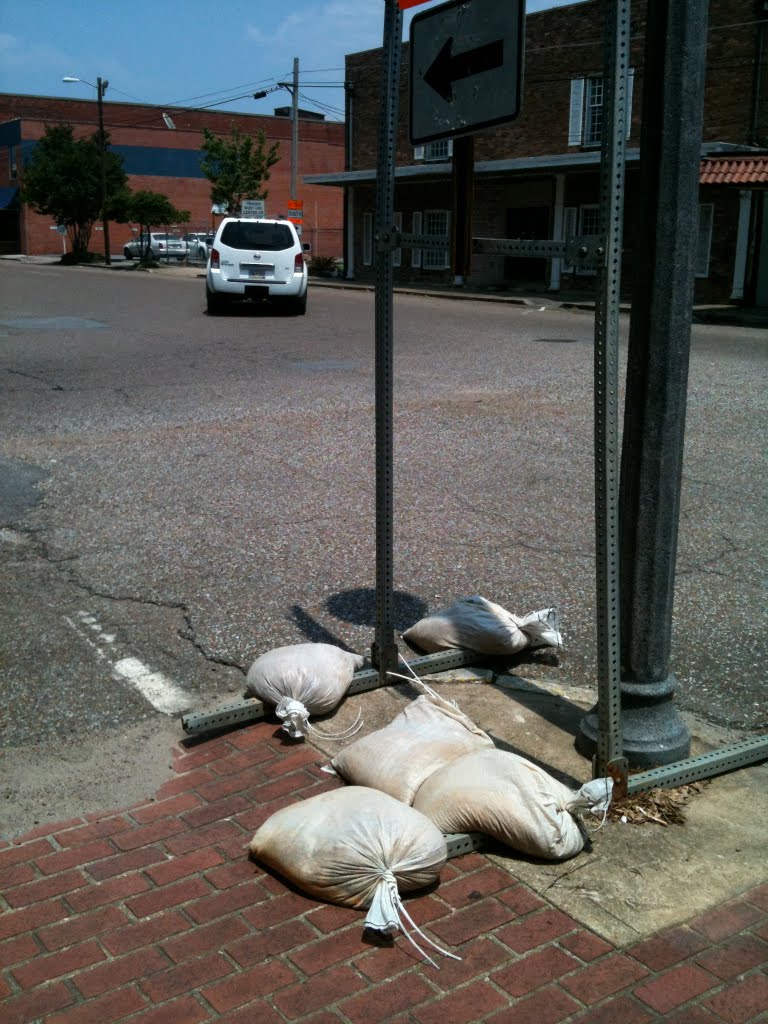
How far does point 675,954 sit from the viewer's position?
2693mm

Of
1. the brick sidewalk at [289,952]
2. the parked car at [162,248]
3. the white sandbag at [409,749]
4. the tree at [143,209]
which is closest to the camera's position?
the brick sidewalk at [289,952]

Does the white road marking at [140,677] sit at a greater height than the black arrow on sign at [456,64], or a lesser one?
lesser

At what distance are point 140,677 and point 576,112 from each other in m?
31.6

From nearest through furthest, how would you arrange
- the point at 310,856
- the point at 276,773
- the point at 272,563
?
the point at 310,856
the point at 276,773
the point at 272,563

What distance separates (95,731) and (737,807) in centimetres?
236

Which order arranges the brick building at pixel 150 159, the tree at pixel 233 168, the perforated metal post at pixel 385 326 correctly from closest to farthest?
the perforated metal post at pixel 385 326
the tree at pixel 233 168
the brick building at pixel 150 159

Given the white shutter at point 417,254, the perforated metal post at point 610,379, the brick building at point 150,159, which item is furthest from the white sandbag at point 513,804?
the brick building at point 150,159

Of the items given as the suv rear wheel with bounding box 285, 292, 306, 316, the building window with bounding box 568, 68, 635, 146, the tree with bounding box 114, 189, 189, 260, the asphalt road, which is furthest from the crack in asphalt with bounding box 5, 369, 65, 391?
the tree with bounding box 114, 189, 189, 260

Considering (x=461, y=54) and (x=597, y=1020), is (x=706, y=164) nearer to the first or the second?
(x=461, y=54)

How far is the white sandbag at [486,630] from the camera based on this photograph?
451 centimetres

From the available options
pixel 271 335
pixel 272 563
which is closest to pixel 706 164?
pixel 271 335

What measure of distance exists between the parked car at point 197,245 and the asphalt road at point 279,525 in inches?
1634

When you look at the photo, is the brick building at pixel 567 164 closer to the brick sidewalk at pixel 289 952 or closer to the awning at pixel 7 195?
the brick sidewalk at pixel 289 952

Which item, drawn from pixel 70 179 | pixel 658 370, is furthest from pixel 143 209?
pixel 658 370
